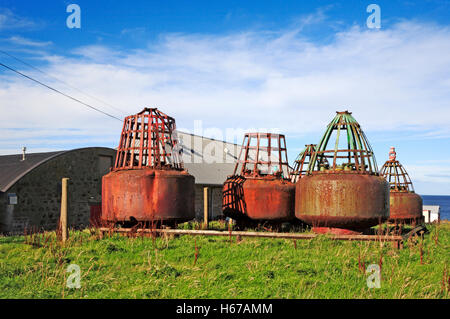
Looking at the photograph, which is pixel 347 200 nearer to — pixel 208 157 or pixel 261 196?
pixel 261 196

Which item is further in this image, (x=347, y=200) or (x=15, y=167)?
(x=15, y=167)

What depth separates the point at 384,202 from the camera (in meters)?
13.5

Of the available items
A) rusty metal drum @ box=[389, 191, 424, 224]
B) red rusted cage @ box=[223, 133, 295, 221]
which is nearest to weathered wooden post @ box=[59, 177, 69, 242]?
red rusted cage @ box=[223, 133, 295, 221]

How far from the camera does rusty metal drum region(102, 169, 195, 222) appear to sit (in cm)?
1395

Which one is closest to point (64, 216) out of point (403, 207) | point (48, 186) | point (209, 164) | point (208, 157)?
point (48, 186)

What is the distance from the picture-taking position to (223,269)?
29.3 ft

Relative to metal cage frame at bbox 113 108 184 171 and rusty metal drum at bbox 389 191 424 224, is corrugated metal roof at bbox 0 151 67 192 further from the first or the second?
rusty metal drum at bbox 389 191 424 224

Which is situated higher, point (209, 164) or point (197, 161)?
point (197, 161)

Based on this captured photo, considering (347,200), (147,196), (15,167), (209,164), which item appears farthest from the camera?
(209,164)

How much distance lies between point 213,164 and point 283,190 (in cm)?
1828

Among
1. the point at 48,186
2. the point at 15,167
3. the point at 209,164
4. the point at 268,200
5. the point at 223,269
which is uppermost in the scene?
the point at 209,164

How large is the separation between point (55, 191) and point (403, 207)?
58.2ft

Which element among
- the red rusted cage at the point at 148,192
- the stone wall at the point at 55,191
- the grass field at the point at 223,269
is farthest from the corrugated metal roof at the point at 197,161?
the grass field at the point at 223,269

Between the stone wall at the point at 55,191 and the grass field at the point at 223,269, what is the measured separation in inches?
310
